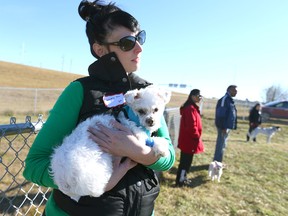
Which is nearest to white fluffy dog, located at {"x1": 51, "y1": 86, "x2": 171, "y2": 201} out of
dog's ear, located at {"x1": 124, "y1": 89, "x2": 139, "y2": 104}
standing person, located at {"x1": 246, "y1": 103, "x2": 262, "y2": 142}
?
dog's ear, located at {"x1": 124, "y1": 89, "x2": 139, "y2": 104}

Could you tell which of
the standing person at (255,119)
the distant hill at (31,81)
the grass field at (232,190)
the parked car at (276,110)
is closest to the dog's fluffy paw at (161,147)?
the grass field at (232,190)

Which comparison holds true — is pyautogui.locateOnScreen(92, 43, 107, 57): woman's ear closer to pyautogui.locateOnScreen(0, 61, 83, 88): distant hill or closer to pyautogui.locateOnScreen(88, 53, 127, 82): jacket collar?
pyautogui.locateOnScreen(88, 53, 127, 82): jacket collar

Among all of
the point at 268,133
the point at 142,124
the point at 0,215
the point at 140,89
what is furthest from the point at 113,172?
the point at 268,133

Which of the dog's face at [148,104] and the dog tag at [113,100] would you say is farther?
the dog's face at [148,104]

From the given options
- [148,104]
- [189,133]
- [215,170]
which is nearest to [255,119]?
[215,170]

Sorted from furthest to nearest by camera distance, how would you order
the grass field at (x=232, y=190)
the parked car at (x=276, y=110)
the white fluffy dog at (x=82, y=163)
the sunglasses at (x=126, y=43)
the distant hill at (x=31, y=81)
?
the distant hill at (x=31, y=81) < the parked car at (x=276, y=110) < the grass field at (x=232, y=190) < the sunglasses at (x=126, y=43) < the white fluffy dog at (x=82, y=163)

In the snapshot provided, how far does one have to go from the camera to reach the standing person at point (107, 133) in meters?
1.47

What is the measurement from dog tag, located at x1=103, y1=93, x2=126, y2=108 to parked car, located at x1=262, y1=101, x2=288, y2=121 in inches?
940

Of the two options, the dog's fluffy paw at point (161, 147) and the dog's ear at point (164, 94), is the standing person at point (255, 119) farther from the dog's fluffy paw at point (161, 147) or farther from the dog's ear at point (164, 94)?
the dog's fluffy paw at point (161, 147)

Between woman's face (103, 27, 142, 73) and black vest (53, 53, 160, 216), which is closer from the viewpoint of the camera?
black vest (53, 53, 160, 216)

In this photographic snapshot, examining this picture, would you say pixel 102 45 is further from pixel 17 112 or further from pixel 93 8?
pixel 17 112

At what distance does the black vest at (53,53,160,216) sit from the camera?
57.9 inches

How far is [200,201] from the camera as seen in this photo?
5535 mm

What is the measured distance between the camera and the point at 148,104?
206 cm
